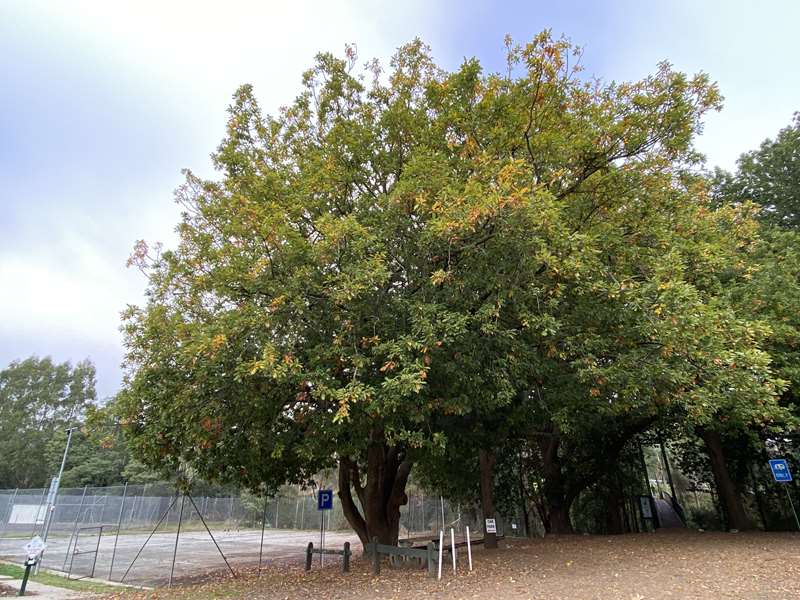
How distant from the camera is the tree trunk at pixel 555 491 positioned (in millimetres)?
17422

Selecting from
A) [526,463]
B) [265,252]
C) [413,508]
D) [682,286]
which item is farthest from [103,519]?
[682,286]

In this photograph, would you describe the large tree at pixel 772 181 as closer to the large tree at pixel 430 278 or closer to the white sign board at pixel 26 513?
the large tree at pixel 430 278

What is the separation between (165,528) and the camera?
109ft

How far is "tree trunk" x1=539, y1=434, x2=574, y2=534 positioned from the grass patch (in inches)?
544

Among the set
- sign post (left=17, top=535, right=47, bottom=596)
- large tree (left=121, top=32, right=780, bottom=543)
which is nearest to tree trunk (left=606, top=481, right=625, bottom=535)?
large tree (left=121, top=32, right=780, bottom=543)

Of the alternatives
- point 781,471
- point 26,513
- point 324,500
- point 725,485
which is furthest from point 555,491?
point 26,513

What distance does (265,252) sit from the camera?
8.12m

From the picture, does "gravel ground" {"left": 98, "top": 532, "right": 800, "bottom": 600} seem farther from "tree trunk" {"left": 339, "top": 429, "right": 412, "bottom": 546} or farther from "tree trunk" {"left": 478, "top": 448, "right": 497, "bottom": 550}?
"tree trunk" {"left": 478, "top": 448, "right": 497, "bottom": 550}

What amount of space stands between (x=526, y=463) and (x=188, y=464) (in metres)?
13.8

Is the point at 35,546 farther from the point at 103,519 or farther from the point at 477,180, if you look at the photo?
the point at 103,519

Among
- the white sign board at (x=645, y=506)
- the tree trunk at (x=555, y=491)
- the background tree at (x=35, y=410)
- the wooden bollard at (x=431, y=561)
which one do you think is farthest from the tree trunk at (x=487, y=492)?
the background tree at (x=35, y=410)

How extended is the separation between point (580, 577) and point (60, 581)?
14.1m

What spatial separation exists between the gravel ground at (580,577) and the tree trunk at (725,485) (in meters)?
3.64

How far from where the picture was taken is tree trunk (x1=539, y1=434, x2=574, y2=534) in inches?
686
